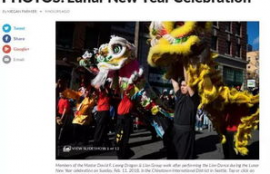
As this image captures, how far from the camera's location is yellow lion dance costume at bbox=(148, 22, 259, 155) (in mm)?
1473

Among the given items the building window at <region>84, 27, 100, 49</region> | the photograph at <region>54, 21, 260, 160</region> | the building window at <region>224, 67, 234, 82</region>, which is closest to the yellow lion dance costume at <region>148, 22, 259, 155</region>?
the photograph at <region>54, 21, 260, 160</region>

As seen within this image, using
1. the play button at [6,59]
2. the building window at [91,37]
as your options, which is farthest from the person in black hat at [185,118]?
the building window at [91,37]

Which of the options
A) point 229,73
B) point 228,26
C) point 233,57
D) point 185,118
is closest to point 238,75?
point 233,57

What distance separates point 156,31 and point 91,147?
1008 mm

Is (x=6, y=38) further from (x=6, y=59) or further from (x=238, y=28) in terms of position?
(x=238, y=28)

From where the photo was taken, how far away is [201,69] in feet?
4.87

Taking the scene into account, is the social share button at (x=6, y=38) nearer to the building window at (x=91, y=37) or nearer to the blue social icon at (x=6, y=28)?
the blue social icon at (x=6, y=28)

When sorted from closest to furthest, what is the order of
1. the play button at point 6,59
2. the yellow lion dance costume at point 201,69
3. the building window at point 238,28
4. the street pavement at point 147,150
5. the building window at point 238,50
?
the yellow lion dance costume at point 201,69, the play button at point 6,59, the street pavement at point 147,150, the building window at point 238,28, the building window at point 238,50

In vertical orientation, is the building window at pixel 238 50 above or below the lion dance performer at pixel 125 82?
above

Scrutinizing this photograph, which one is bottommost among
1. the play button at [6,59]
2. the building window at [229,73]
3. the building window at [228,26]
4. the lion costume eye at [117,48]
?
the building window at [229,73]

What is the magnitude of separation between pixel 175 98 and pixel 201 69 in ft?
0.89

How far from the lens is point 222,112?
5.44 feet

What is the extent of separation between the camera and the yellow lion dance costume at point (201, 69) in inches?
58.0
